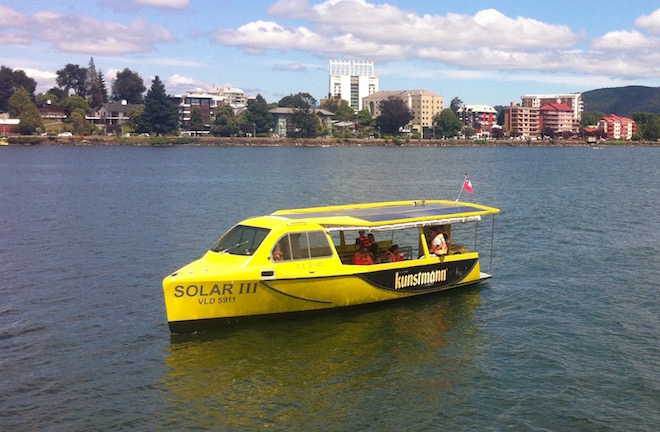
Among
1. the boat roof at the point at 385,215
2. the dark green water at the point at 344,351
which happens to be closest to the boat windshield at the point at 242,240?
the boat roof at the point at 385,215

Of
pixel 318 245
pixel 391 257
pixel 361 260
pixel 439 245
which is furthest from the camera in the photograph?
pixel 439 245

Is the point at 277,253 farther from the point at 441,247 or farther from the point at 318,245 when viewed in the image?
the point at 441,247

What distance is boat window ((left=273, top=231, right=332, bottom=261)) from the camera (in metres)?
20.8

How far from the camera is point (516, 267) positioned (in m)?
30.2

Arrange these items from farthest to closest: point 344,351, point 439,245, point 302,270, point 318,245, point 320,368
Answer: point 439,245, point 318,245, point 302,270, point 344,351, point 320,368

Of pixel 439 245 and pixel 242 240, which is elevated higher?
pixel 242 240

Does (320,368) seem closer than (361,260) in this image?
Yes

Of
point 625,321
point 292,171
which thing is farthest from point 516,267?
point 292,171

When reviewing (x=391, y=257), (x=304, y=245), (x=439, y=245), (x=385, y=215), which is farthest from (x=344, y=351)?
(x=439, y=245)

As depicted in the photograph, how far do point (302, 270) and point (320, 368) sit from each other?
147 inches

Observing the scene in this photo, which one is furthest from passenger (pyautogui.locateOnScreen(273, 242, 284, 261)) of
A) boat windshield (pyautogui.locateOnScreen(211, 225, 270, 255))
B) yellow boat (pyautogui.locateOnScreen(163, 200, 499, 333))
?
boat windshield (pyautogui.locateOnScreen(211, 225, 270, 255))

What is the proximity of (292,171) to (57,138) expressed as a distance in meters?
122

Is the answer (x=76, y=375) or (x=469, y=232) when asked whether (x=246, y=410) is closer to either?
(x=76, y=375)

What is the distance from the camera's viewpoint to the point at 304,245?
69.5ft
